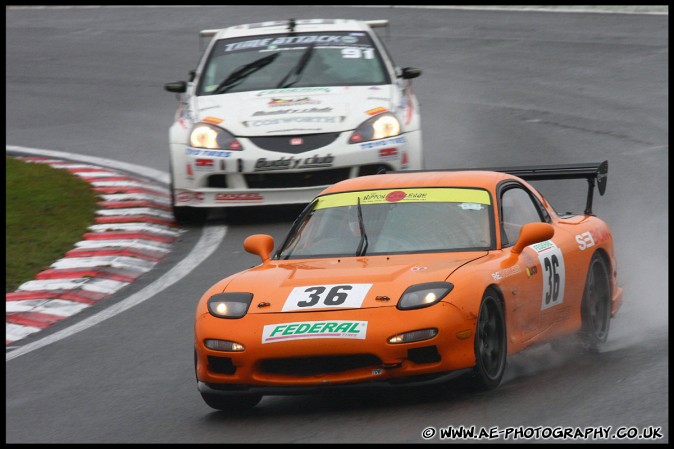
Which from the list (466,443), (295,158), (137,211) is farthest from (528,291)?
(137,211)

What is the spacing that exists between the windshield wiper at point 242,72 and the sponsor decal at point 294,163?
4.08 feet

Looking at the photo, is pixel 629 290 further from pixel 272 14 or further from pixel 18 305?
pixel 272 14

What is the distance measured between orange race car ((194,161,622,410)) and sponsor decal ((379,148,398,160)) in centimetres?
383

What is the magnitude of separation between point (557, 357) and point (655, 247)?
143 inches

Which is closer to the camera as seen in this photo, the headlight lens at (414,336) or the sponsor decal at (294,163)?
the headlight lens at (414,336)

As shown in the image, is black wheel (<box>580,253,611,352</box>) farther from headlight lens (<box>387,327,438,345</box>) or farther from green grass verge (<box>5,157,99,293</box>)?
green grass verge (<box>5,157,99,293</box>)

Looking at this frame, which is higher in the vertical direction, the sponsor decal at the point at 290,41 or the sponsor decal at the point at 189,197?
the sponsor decal at the point at 290,41

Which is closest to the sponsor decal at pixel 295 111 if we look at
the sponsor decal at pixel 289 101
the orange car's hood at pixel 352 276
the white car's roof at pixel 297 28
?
the sponsor decal at pixel 289 101

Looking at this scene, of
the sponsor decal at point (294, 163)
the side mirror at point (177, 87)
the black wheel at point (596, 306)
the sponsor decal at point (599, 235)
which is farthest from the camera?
the side mirror at point (177, 87)

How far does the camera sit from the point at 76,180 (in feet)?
50.5

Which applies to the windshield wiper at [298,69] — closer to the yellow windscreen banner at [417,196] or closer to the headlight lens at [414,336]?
the yellow windscreen banner at [417,196]

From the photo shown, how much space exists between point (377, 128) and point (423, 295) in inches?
233

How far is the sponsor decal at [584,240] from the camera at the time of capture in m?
8.62

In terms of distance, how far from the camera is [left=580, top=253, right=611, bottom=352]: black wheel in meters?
8.52
